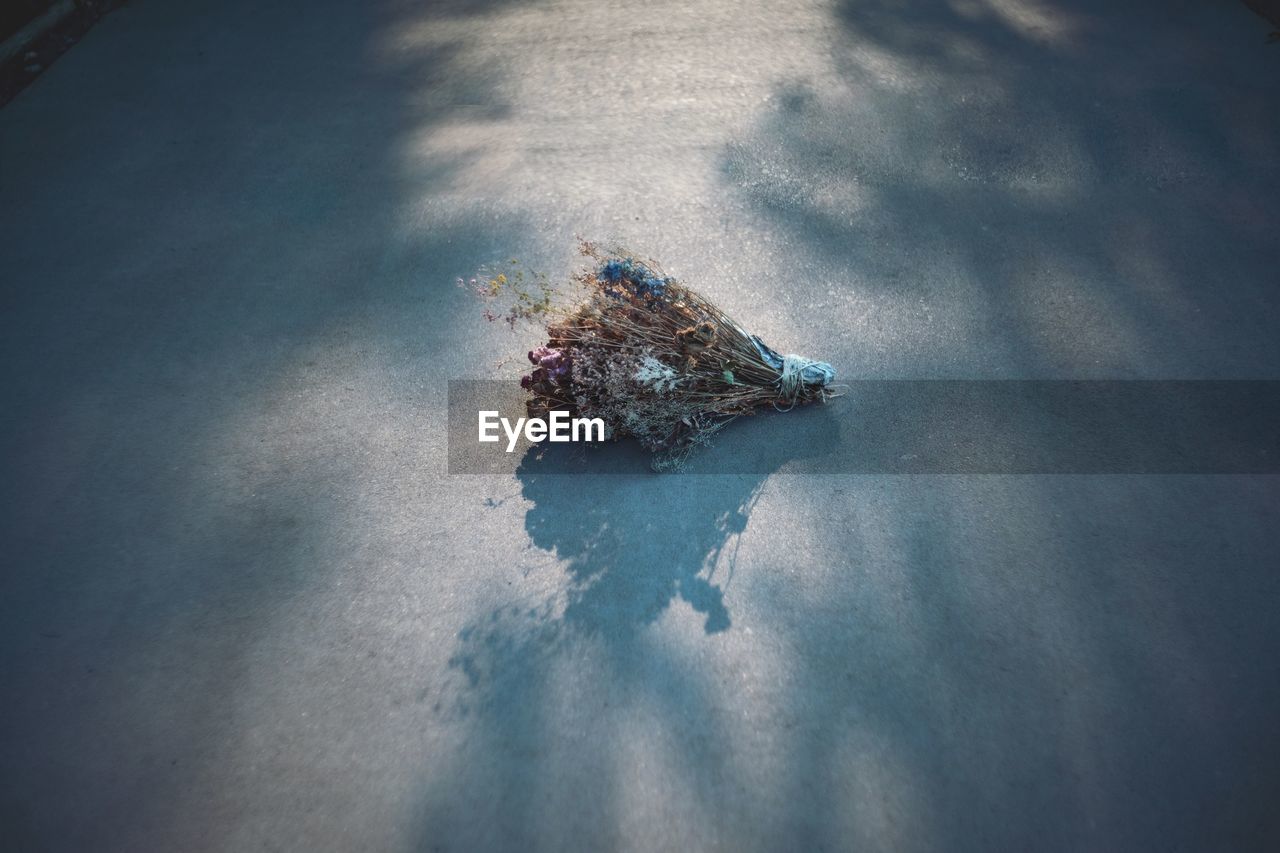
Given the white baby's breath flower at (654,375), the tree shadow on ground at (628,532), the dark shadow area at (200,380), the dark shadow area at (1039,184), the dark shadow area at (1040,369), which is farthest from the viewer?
the dark shadow area at (1039,184)

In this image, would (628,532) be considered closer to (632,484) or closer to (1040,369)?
(632,484)

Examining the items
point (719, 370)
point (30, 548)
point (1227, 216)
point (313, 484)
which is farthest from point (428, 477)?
point (1227, 216)

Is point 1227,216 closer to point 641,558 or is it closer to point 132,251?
point 641,558

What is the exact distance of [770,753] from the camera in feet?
8.16

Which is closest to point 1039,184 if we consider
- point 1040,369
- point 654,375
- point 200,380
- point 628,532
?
point 1040,369

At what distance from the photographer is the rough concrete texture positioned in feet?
8.09

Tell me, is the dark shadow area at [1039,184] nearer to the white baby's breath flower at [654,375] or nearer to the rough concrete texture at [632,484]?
the rough concrete texture at [632,484]

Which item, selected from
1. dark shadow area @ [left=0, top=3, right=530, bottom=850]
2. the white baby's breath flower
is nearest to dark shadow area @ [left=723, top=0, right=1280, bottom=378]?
the white baby's breath flower

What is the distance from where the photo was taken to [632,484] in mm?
3188

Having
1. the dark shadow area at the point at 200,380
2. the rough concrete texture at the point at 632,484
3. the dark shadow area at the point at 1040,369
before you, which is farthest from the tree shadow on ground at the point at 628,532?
the dark shadow area at the point at 200,380

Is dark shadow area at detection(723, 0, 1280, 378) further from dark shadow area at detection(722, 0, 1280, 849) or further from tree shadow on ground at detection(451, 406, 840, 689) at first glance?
tree shadow on ground at detection(451, 406, 840, 689)

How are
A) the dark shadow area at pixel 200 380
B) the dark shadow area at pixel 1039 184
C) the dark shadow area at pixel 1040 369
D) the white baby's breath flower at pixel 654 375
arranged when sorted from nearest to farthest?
the dark shadow area at pixel 1040 369
the dark shadow area at pixel 200 380
the white baby's breath flower at pixel 654 375
the dark shadow area at pixel 1039 184

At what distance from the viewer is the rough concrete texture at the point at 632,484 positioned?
2467 mm

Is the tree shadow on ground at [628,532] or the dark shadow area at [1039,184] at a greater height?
the dark shadow area at [1039,184]
